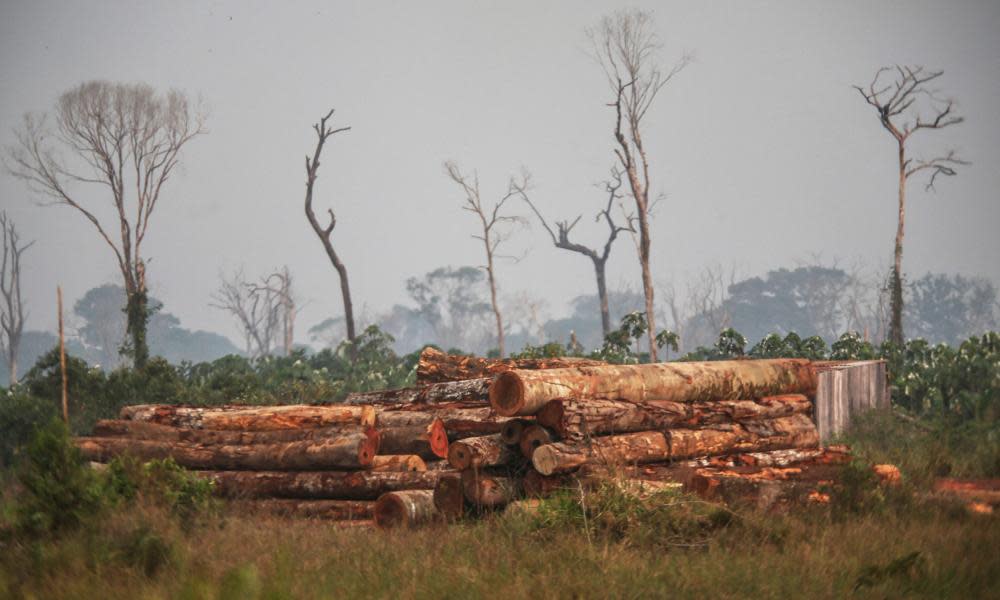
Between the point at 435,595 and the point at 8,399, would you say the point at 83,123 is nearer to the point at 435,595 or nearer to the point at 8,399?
the point at 8,399

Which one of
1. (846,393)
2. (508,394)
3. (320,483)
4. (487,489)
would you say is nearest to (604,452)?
(508,394)

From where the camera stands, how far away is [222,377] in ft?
78.0

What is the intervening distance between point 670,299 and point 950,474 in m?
70.1

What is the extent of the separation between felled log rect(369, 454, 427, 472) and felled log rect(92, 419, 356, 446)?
47 cm

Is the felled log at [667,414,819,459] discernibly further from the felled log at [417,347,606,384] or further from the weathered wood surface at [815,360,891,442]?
the felled log at [417,347,606,384]

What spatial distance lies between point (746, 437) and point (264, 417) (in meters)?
6.63

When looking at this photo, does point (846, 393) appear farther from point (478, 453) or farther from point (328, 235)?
point (328, 235)

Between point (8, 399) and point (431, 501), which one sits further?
point (8, 399)

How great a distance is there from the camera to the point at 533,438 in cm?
1085

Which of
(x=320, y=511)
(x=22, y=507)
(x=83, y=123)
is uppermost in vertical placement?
(x=83, y=123)

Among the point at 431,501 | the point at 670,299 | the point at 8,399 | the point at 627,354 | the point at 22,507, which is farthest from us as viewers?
the point at 670,299

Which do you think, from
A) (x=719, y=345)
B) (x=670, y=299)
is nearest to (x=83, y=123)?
(x=719, y=345)

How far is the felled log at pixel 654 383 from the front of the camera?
10672 millimetres

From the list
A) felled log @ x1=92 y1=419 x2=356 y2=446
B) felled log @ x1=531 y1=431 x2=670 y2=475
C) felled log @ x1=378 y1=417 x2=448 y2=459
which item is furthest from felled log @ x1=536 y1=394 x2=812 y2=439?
felled log @ x1=92 y1=419 x2=356 y2=446
